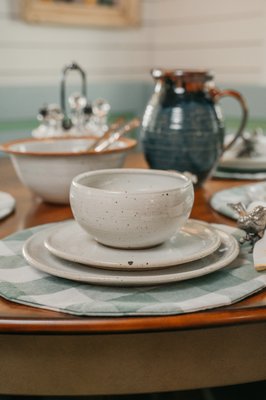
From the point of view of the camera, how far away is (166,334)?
46cm

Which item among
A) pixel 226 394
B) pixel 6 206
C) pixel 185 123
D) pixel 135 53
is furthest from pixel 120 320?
pixel 135 53

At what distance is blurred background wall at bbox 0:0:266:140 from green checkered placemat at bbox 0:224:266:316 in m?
1.80

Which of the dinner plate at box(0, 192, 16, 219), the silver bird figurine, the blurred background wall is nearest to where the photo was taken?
the silver bird figurine

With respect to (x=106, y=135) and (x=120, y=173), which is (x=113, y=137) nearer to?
(x=106, y=135)

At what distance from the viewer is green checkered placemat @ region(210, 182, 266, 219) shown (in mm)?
814

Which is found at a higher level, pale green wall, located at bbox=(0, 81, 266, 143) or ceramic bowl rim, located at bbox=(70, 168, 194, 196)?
ceramic bowl rim, located at bbox=(70, 168, 194, 196)

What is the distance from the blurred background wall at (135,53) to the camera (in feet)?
7.30

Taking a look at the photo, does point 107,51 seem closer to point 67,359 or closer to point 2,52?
point 2,52

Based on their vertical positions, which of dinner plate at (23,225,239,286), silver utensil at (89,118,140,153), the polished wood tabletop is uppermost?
silver utensil at (89,118,140,153)

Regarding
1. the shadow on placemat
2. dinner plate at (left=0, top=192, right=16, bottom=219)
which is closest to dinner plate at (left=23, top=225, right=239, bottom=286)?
dinner plate at (left=0, top=192, right=16, bottom=219)

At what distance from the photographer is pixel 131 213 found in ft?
1.73

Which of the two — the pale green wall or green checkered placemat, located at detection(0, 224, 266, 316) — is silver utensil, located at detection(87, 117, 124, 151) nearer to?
green checkered placemat, located at detection(0, 224, 266, 316)

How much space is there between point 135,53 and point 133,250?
2254 mm

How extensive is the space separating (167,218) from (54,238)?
0.12 meters
